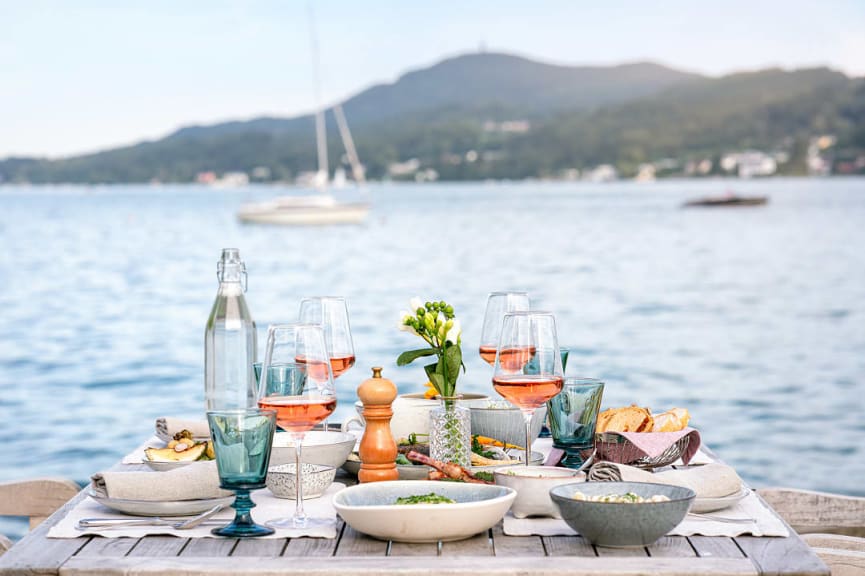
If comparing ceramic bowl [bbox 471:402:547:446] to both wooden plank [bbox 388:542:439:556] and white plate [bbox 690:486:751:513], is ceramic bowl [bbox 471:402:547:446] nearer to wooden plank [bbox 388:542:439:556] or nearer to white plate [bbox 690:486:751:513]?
white plate [bbox 690:486:751:513]

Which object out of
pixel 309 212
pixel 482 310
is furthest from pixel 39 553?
pixel 309 212

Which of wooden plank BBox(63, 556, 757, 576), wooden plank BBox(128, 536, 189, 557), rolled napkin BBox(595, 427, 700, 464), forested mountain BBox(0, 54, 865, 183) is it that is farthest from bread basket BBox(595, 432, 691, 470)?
forested mountain BBox(0, 54, 865, 183)

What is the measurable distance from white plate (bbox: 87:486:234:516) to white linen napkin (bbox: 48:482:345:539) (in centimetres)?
2

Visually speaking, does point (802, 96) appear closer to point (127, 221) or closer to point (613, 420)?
point (127, 221)

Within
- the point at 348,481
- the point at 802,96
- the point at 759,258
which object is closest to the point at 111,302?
the point at 759,258

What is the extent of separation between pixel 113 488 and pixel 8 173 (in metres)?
109

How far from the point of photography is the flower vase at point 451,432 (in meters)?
2.31

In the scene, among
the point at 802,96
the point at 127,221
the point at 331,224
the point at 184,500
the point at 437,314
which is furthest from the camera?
the point at 802,96

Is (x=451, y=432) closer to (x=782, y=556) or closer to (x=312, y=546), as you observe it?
(x=312, y=546)

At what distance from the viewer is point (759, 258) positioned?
119ft

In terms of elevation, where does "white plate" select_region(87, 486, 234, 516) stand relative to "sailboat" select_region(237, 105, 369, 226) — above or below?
above

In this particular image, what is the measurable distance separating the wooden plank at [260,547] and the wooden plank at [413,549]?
0.18m

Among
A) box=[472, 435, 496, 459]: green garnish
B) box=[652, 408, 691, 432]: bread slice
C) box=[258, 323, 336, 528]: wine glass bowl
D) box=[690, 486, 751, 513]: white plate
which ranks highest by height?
box=[258, 323, 336, 528]: wine glass bowl

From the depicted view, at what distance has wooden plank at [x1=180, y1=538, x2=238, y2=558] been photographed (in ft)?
A: 6.16
